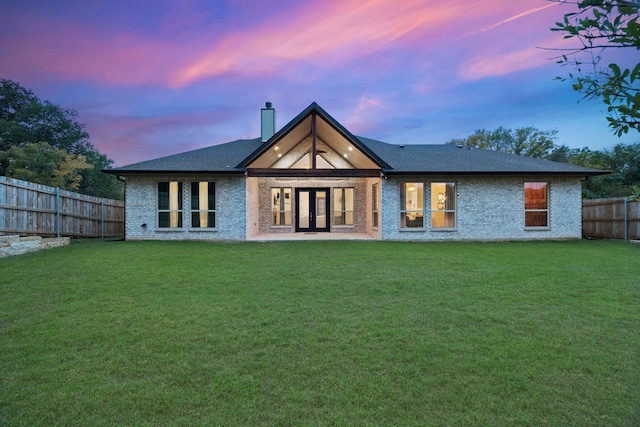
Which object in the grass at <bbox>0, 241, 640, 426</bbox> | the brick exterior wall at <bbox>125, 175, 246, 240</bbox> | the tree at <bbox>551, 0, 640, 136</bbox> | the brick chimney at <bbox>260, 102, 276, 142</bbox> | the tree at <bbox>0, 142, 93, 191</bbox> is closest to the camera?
the tree at <bbox>551, 0, 640, 136</bbox>

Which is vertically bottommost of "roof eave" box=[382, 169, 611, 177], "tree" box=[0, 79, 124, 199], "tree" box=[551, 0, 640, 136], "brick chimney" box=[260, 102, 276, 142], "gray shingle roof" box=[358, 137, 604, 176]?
"tree" box=[551, 0, 640, 136]

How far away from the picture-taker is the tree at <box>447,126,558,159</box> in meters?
34.6

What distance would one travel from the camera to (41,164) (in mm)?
22625

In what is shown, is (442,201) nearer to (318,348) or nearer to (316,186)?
(316,186)

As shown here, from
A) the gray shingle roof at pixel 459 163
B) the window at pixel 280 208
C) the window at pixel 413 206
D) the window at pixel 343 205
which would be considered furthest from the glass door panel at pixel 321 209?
the window at pixel 413 206

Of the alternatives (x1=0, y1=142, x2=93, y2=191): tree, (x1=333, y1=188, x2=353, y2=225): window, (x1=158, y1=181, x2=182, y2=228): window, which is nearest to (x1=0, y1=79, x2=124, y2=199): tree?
(x1=0, y1=142, x2=93, y2=191): tree

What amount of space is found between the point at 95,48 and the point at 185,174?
8.67 metres

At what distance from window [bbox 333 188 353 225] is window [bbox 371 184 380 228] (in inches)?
66.6

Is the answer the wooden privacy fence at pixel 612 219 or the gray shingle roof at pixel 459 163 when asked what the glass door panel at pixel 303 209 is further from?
the wooden privacy fence at pixel 612 219

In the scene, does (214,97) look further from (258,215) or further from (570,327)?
(570,327)

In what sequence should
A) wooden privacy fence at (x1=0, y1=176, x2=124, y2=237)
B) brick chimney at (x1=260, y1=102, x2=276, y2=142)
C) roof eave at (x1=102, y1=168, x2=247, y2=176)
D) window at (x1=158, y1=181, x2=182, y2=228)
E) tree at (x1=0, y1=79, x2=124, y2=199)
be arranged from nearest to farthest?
wooden privacy fence at (x1=0, y1=176, x2=124, y2=237)
roof eave at (x1=102, y1=168, x2=247, y2=176)
window at (x1=158, y1=181, x2=182, y2=228)
brick chimney at (x1=260, y1=102, x2=276, y2=142)
tree at (x1=0, y1=79, x2=124, y2=199)

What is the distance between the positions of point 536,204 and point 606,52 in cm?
1414

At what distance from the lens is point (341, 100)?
96.7 feet

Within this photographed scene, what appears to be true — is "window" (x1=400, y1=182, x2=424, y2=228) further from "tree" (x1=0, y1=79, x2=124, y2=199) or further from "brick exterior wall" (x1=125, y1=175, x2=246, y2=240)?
"tree" (x1=0, y1=79, x2=124, y2=199)
